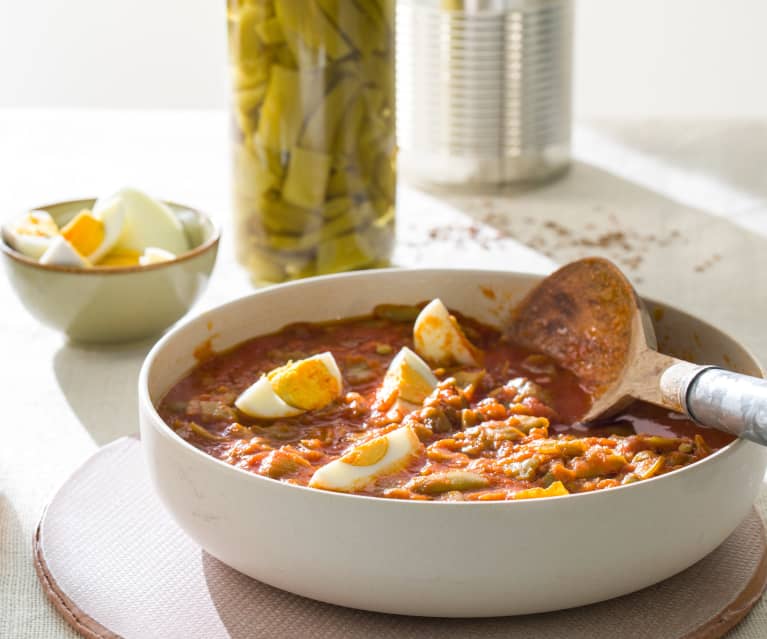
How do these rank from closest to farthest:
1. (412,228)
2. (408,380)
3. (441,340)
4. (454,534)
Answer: (454,534) → (408,380) → (441,340) → (412,228)

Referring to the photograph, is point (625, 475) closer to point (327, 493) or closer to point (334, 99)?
point (327, 493)

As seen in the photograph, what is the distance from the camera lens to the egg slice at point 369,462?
1291 millimetres

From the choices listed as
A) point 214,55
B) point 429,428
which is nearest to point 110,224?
point 429,428

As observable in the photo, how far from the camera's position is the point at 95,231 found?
199 cm

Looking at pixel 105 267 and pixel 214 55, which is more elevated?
pixel 105 267

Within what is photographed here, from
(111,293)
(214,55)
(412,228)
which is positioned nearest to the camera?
(111,293)

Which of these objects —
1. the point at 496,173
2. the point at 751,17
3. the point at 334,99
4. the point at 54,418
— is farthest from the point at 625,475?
the point at 751,17

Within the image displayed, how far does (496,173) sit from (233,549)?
1614mm

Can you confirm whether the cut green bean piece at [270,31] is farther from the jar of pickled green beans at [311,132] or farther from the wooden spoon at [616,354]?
the wooden spoon at [616,354]

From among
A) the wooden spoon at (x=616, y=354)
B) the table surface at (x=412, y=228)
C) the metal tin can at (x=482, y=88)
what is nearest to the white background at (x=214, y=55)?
the table surface at (x=412, y=228)

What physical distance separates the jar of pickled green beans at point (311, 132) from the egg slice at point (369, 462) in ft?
2.79

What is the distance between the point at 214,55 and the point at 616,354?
414 cm

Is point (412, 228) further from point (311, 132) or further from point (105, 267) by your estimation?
point (105, 267)

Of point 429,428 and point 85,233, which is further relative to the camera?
point 85,233
